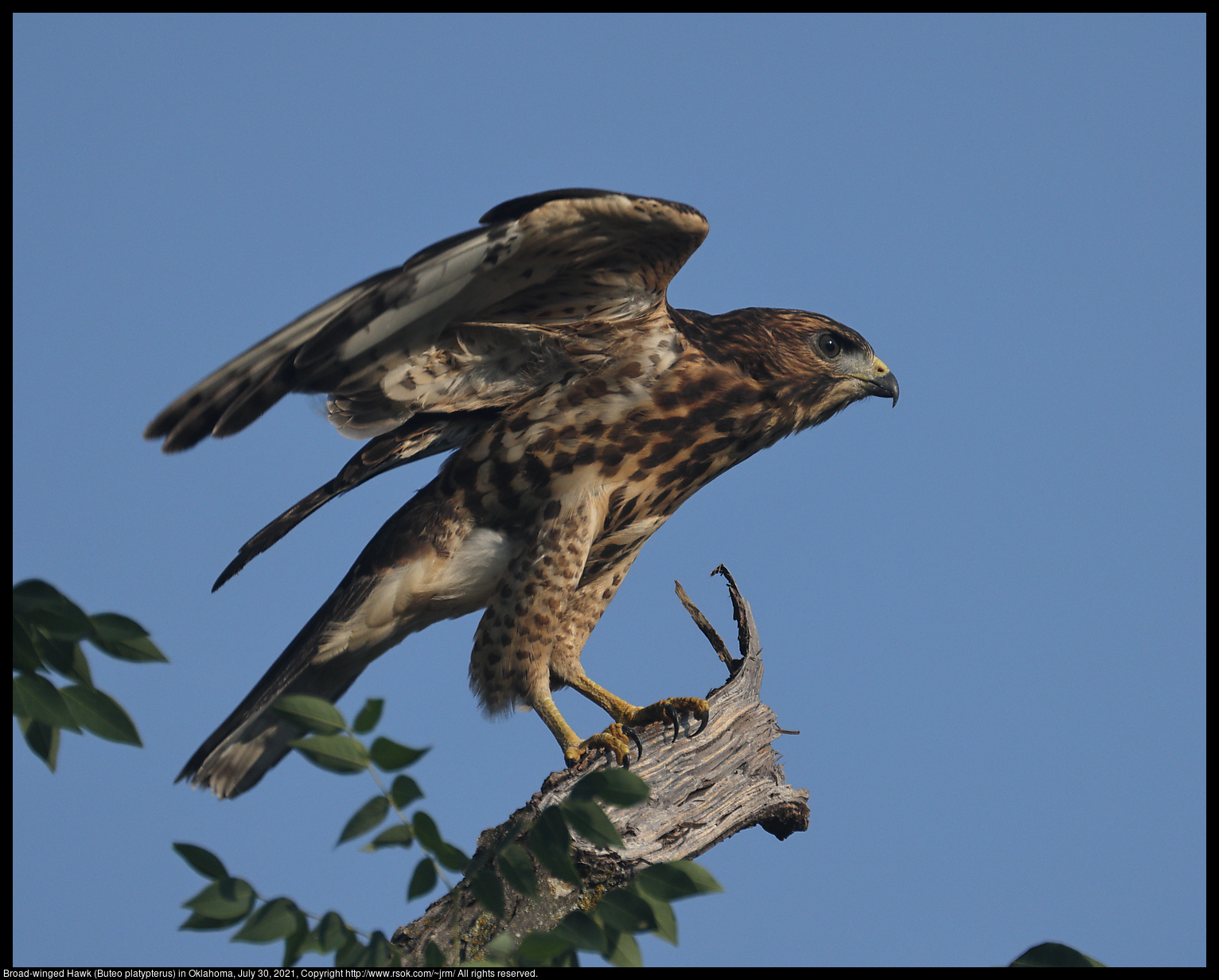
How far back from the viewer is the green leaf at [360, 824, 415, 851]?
74.7 inches

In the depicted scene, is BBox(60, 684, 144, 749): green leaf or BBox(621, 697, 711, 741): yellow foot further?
BBox(621, 697, 711, 741): yellow foot

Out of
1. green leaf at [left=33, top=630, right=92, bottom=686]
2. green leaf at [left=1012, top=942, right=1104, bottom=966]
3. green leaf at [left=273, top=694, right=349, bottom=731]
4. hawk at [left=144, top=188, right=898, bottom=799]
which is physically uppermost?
hawk at [left=144, top=188, right=898, bottom=799]

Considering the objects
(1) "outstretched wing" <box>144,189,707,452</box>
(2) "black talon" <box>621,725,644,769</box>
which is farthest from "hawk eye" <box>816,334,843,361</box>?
(2) "black talon" <box>621,725,644,769</box>

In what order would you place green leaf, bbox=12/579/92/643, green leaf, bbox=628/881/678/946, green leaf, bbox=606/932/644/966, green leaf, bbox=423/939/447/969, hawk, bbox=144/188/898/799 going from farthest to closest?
hawk, bbox=144/188/898/799 → green leaf, bbox=606/932/644/966 → green leaf, bbox=628/881/678/946 → green leaf, bbox=423/939/447/969 → green leaf, bbox=12/579/92/643

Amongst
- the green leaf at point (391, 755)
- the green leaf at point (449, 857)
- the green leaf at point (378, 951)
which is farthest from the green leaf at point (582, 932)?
the green leaf at point (391, 755)

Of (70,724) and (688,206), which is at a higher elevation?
(688,206)

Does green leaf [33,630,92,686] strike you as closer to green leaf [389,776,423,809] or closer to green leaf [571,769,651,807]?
green leaf [389,776,423,809]

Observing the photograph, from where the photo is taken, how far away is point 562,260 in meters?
4.00

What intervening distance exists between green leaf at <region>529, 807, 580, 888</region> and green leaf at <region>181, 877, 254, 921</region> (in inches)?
21.7

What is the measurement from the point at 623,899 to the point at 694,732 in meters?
2.11

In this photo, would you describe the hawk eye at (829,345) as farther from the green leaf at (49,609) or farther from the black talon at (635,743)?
the green leaf at (49,609)

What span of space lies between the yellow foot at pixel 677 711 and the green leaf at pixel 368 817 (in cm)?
232

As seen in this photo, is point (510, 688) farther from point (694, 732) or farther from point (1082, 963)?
point (1082, 963)
